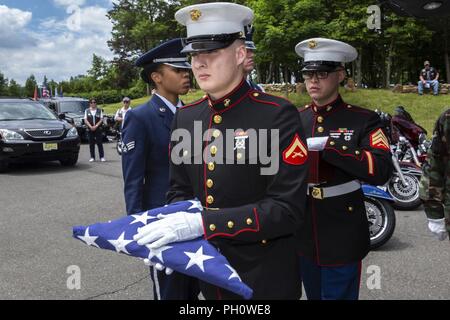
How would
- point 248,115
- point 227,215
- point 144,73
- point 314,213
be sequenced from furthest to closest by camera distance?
point 144,73 < point 314,213 < point 248,115 < point 227,215

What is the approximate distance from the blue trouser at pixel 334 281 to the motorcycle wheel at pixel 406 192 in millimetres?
4489

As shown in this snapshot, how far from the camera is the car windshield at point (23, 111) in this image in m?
11.2

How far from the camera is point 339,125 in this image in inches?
107

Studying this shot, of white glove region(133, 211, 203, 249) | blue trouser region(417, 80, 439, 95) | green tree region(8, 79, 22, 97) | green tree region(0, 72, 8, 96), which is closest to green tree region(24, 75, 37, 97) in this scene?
green tree region(8, 79, 22, 97)

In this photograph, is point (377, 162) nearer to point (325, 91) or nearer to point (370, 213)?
point (325, 91)

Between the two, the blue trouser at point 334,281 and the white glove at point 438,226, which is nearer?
the blue trouser at point 334,281

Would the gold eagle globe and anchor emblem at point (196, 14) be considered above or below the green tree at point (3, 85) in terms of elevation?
below

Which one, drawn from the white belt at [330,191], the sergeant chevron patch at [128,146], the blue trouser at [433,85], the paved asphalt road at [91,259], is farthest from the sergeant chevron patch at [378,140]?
the blue trouser at [433,85]

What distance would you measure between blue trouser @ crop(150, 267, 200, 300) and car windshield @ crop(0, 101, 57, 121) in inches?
390

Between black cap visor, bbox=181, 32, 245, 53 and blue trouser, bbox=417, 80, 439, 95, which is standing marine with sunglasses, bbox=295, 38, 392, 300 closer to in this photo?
black cap visor, bbox=181, 32, 245, 53

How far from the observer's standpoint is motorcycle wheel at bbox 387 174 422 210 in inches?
266

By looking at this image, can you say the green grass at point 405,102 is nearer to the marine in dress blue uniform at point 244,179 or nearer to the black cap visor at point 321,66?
the black cap visor at point 321,66

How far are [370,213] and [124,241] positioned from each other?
3.97 m
